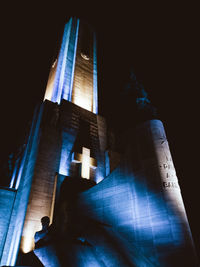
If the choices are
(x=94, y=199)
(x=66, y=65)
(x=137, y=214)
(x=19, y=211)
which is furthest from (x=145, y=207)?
(x=66, y=65)

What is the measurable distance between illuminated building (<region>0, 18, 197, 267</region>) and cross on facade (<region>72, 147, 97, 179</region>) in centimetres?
2

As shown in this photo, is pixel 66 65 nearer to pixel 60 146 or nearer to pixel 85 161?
pixel 60 146

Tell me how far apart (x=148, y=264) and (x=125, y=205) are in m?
3.03

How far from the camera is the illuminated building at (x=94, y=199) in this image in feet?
30.2

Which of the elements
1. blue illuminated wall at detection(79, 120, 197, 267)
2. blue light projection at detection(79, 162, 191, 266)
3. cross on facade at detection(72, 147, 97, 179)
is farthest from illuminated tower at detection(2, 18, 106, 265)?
blue light projection at detection(79, 162, 191, 266)

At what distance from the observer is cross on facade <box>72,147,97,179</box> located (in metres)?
16.2

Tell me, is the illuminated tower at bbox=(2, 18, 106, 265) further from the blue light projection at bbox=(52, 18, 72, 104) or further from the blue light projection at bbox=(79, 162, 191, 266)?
the blue light projection at bbox=(79, 162, 191, 266)

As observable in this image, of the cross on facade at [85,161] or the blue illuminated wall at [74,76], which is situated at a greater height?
the blue illuminated wall at [74,76]

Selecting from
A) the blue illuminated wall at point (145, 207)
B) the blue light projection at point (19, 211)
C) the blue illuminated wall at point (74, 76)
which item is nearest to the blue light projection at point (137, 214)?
the blue illuminated wall at point (145, 207)

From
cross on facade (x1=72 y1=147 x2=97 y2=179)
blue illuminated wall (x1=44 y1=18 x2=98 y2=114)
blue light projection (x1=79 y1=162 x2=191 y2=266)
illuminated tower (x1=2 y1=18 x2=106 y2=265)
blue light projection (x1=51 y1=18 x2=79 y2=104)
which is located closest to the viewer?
blue light projection (x1=79 y1=162 x2=191 y2=266)

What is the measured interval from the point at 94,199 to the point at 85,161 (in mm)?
4126

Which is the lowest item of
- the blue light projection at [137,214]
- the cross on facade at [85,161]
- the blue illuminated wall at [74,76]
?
the blue light projection at [137,214]

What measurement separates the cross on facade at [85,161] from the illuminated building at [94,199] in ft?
0.08

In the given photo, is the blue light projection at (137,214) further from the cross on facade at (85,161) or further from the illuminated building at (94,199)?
the cross on facade at (85,161)
